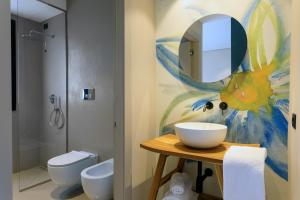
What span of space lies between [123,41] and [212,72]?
0.76 m

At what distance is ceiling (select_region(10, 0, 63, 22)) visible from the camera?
2635 mm

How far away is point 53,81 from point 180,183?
219 centimetres

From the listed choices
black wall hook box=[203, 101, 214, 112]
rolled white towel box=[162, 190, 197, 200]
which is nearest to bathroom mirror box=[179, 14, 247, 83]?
black wall hook box=[203, 101, 214, 112]

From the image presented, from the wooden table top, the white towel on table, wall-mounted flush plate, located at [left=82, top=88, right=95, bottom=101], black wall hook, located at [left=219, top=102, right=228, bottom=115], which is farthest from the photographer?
wall-mounted flush plate, located at [left=82, top=88, right=95, bottom=101]

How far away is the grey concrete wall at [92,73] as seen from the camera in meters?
2.48

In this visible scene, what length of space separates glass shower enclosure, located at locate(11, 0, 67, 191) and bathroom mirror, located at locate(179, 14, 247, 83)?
1708 millimetres

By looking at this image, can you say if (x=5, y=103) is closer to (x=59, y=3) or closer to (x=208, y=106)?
(x=208, y=106)

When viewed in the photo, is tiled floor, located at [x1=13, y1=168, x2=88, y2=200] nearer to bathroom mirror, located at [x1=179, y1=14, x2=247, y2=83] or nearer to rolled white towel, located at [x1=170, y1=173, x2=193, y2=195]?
rolled white towel, located at [x1=170, y1=173, x2=193, y2=195]

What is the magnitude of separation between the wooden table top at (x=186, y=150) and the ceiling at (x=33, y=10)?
87.8 inches

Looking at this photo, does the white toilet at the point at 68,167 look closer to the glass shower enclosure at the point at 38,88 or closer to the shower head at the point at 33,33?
the glass shower enclosure at the point at 38,88

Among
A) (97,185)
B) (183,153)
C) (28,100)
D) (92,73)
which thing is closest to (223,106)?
(183,153)

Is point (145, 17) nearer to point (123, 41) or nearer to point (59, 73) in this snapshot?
point (123, 41)

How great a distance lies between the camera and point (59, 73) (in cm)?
291

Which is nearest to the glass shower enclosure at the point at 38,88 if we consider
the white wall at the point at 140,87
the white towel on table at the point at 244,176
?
the white wall at the point at 140,87
